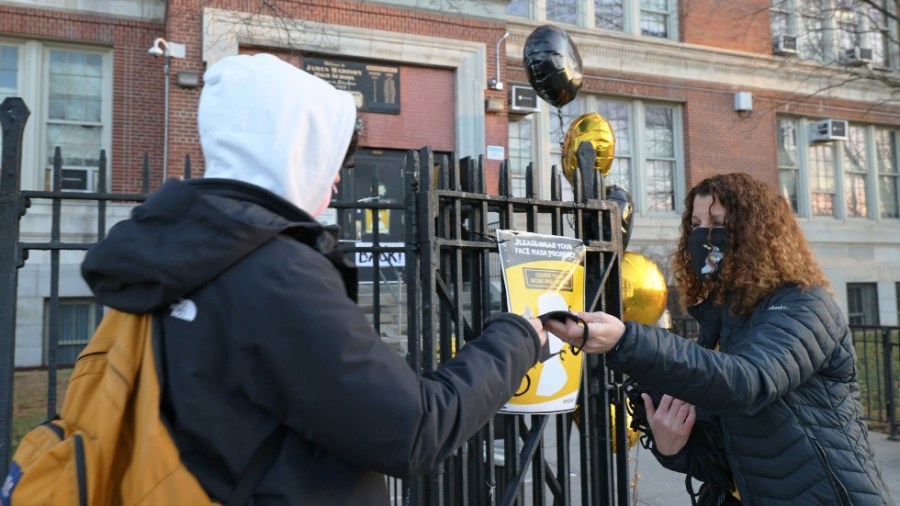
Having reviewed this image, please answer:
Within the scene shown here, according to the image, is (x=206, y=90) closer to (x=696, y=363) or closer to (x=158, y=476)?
(x=158, y=476)

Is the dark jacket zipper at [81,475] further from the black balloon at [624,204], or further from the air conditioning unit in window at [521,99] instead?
the air conditioning unit in window at [521,99]

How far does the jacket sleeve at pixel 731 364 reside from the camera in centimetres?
193

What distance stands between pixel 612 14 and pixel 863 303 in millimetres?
9896

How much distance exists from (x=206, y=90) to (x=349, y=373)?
27.7 inches

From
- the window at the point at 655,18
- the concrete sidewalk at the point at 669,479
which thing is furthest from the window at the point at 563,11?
the concrete sidewalk at the point at 669,479

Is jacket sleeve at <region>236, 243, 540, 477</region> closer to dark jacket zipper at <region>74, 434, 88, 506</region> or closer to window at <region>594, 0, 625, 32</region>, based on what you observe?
dark jacket zipper at <region>74, 434, 88, 506</region>

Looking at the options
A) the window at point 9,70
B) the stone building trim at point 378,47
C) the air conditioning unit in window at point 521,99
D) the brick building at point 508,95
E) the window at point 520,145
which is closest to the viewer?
the stone building trim at point 378,47

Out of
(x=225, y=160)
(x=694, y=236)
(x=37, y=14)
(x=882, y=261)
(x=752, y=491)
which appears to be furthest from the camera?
(x=882, y=261)

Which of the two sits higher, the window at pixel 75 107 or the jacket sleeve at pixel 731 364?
the window at pixel 75 107

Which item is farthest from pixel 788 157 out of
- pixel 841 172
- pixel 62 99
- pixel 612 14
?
pixel 62 99

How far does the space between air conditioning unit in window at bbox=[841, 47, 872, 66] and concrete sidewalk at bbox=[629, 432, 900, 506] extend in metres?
12.9

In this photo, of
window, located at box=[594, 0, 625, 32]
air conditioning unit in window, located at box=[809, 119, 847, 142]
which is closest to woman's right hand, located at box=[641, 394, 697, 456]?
window, located at box=[594, 0, 625, 32]

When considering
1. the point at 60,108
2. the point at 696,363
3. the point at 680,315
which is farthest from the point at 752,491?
the point at 60,108

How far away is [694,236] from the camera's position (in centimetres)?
256
